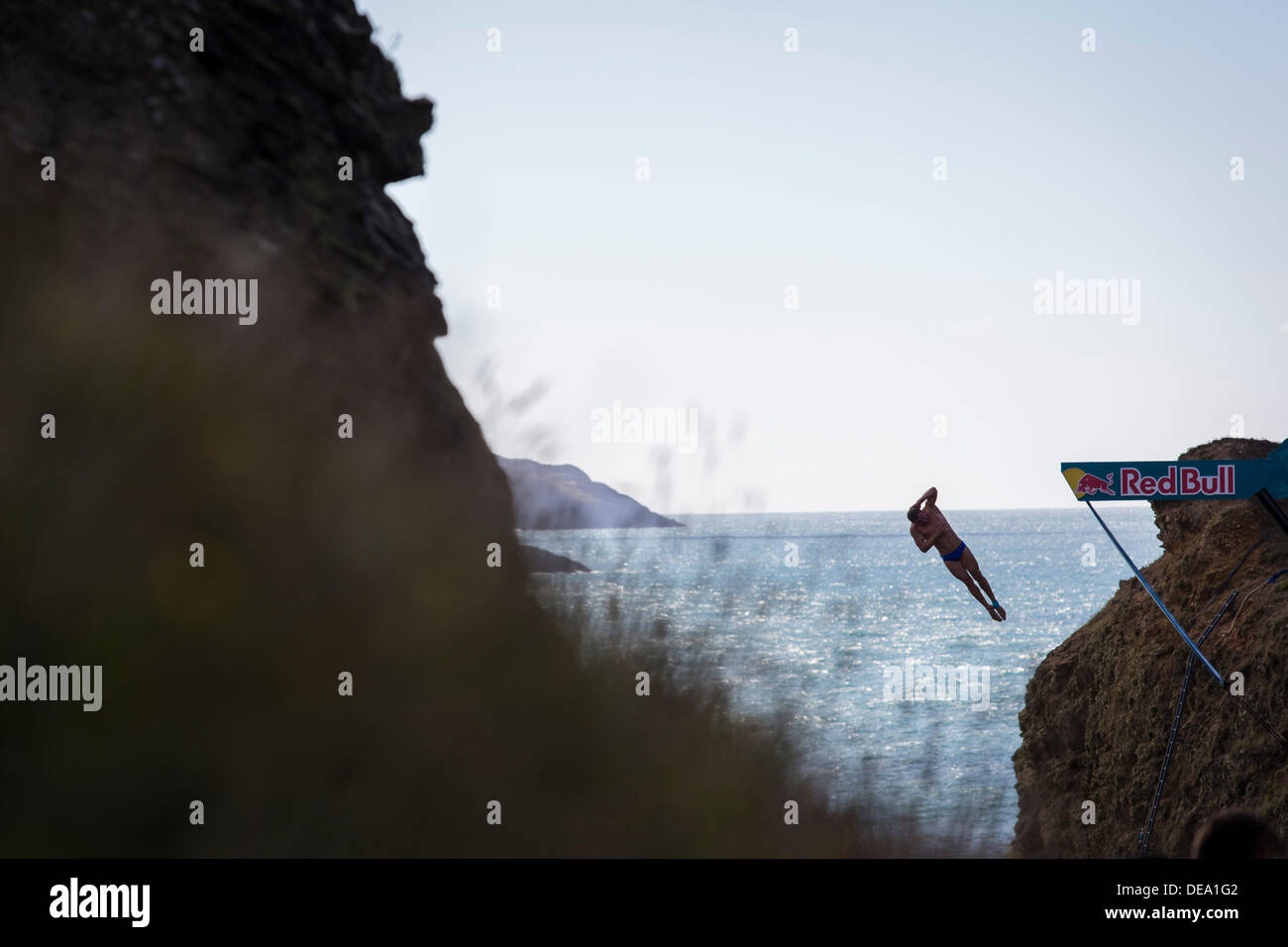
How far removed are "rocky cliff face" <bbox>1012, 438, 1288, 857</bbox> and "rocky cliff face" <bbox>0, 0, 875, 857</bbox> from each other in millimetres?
4299

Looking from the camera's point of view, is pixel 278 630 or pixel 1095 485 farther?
pixel 1095 485

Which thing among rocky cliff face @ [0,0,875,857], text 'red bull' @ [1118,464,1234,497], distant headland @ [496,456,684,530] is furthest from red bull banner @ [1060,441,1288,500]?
rocky cliff face @ [0,0,875,857]

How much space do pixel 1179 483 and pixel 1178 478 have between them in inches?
2.1

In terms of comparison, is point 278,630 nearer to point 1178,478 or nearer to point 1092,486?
point 1092,486

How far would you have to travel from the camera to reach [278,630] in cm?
264

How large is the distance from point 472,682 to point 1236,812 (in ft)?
9.33

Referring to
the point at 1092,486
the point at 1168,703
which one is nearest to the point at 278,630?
the point at 1092,486

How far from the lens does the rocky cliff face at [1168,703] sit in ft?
25.3

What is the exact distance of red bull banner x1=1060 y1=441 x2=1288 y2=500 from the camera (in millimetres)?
8070

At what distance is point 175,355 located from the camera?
325 cm

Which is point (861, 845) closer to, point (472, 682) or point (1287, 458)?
point (472, 682)

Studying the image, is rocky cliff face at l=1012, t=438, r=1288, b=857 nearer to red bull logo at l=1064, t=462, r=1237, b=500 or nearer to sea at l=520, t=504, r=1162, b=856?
Answer: red bull logo at l=1064, t=462, r=1237, b=500

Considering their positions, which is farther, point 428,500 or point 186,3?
point 186,3
